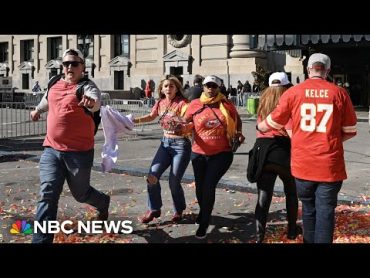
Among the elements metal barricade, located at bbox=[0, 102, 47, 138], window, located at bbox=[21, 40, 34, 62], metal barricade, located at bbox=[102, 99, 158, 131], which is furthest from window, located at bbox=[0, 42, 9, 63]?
metal barricade, located at bbox=[102, 99, 158, 131]

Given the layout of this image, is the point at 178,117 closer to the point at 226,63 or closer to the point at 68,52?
the point at 68,52

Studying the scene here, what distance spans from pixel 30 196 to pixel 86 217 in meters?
1.75

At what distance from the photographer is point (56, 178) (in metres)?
5.02

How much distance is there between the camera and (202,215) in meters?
5.75

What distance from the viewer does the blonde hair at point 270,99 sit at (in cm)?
530

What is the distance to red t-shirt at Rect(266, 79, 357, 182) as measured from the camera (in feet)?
14.5

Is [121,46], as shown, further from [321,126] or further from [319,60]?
[321,126]

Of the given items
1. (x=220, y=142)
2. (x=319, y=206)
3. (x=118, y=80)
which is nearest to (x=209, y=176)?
(x=220, y=142)

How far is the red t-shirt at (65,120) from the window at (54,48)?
39.9 m

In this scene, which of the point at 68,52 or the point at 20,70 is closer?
the point at 68,52

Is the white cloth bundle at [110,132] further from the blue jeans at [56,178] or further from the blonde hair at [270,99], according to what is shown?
the blonde hair at [270,99]

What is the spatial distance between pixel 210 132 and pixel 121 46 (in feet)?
116

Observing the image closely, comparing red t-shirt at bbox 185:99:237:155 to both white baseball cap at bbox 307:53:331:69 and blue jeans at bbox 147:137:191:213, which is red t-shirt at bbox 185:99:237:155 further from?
white baseball cap at bbox 307:53:331:69
